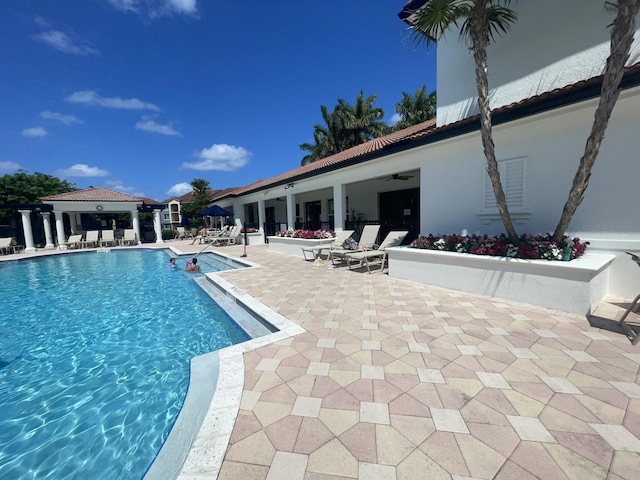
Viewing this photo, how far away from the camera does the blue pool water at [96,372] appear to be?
95.0 inches

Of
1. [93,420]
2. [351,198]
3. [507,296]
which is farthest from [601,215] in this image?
[351,198]

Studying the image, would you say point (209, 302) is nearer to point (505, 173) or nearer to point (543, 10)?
point (505, 173)

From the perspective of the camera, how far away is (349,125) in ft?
85.9

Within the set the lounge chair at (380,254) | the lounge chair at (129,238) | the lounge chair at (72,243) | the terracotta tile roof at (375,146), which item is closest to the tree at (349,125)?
the terracotta tile roof at (375,146)

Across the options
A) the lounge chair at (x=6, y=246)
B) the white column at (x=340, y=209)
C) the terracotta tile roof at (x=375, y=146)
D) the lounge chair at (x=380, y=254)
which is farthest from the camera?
the lounge chair at (x=6, y=246)

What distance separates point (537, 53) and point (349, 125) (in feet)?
71.6

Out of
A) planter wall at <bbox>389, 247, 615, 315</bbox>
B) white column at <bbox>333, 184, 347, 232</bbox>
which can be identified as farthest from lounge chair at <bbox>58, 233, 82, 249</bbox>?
planter wall at <bbox>389, 247, 615, 315</bbox>

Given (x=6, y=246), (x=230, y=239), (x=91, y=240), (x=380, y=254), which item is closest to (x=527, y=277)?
(x=380, y=254)

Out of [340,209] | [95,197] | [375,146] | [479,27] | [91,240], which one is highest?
[479,27]

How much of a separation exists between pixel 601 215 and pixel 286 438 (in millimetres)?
6472

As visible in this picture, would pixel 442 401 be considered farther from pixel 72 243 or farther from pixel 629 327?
pixel 72 243

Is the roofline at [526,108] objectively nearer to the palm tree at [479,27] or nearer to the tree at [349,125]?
the palm tree at [479,27]

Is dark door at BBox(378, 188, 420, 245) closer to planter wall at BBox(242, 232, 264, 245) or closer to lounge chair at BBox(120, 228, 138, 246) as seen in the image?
planter wall at BBox(242, 232, 264, 245)

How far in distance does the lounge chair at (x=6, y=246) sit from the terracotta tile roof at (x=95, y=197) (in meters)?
3.53
